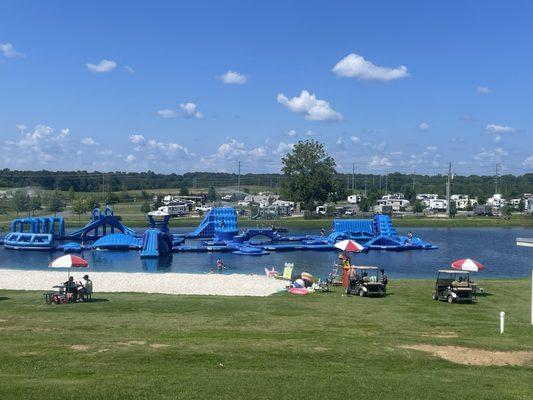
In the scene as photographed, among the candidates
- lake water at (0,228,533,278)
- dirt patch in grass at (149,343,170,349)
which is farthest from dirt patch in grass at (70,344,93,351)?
lake water at (0,228,533,278)

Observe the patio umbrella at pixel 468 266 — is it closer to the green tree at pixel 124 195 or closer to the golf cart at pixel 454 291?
the golf cart at pixel 454 291

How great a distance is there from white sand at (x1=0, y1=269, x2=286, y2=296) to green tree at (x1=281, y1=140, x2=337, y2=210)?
3582 inches

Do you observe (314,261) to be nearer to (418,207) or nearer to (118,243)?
(118,243)

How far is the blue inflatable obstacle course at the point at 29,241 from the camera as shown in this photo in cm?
6359

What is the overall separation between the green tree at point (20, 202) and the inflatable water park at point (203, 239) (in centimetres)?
4514

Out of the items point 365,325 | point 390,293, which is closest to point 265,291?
point 390,293

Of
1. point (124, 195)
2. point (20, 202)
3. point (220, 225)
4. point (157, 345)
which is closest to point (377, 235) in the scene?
point (220, 225)

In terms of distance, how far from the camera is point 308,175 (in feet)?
418

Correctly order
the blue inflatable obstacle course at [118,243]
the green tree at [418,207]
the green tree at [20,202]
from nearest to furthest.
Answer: the blue inflatable obstacle course at [118,243], the green tree at [20,202], the green tree at [418,207]

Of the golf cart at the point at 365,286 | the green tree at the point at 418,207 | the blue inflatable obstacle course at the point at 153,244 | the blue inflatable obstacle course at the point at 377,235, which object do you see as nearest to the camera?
the golf cart at the point at 365,286

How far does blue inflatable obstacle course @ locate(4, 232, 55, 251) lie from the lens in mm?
63594

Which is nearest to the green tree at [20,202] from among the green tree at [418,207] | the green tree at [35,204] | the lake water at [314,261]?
the green tree at [35,204]

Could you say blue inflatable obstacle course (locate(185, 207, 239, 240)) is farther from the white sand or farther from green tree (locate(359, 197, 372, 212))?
green tree (locate(359, 197, 372, 212))

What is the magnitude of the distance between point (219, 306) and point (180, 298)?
2.97 m
